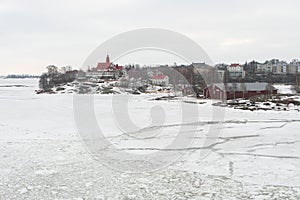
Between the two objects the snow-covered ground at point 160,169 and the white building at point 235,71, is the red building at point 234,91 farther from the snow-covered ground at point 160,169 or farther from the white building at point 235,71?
the snow-covered ground at point 160,169

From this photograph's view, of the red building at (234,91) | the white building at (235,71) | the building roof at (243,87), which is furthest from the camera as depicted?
the white building at (235,71)

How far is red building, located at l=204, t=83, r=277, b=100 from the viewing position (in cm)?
3350

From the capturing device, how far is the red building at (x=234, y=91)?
110 ft

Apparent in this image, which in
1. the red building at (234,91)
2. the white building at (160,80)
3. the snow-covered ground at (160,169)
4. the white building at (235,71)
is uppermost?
the white building at (235,71)

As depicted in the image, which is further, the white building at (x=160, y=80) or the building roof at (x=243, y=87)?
the white building at (x=160, y=80)

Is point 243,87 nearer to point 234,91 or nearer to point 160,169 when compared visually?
point 234,91

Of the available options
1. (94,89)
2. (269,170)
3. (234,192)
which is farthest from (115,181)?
(94,89)

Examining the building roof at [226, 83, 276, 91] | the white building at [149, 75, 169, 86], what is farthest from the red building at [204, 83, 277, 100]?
the white building at [149, 75, 169, 86]

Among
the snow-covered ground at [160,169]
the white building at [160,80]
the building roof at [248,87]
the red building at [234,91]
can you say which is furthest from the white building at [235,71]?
the snow-covered ground at [160,169]

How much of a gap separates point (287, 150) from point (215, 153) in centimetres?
202

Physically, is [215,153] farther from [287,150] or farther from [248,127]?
[248,127]

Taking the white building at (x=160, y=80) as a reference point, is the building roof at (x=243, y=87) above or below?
below

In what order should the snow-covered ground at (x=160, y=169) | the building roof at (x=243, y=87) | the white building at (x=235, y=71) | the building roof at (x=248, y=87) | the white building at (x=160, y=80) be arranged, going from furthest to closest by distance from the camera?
the white building at (x=235, y=71) < the white building at (x=160, y=80) < the building roof at (x=248, y=87) < the building roof at (x=243, y=87) < the snow-covered ground at (x=160, y=169)

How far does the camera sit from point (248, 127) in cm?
1342
